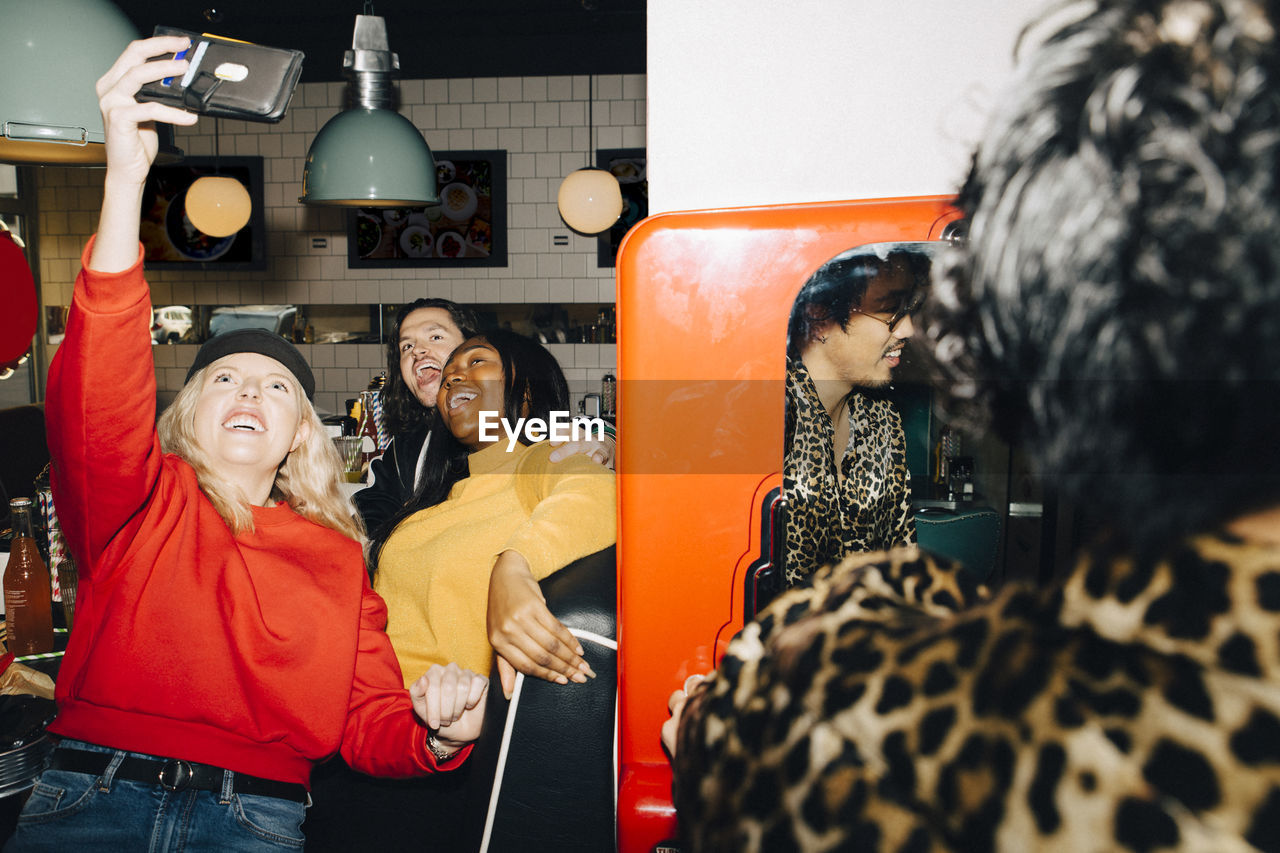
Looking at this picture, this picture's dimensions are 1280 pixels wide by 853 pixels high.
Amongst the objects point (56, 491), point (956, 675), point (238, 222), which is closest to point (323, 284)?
point (238, 222)

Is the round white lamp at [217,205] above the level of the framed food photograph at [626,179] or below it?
below

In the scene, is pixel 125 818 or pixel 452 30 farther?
pixel 452 30

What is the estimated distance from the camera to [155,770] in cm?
107

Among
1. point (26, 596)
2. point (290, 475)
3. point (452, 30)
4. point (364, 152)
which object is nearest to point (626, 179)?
point (452, 30)

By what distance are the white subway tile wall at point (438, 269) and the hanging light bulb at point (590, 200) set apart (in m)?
1.17

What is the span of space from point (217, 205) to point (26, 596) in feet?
8.81

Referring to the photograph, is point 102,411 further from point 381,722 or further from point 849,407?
point 849,407

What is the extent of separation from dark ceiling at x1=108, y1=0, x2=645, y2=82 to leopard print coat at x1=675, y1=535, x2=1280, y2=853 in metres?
3.95

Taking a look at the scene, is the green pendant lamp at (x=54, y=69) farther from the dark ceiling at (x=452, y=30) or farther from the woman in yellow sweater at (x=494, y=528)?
the dark ceiling at (x=452, y=30)

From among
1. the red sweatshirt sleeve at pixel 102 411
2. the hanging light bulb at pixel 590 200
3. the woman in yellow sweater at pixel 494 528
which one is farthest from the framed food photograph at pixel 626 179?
the red sweatshirt sleeve at pixel 102 411

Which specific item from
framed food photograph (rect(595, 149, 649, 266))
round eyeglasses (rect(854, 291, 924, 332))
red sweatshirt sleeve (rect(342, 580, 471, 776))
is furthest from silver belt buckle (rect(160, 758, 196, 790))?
framed food photograph (rect(595, 149, 649, 266))

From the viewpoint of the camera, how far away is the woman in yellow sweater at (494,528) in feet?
3.63

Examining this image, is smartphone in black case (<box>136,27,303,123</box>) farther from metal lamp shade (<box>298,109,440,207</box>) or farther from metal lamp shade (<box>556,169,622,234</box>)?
metal lamp shade (<box>556,169,622,234</box>)

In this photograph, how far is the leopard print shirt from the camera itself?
2.76 feet
